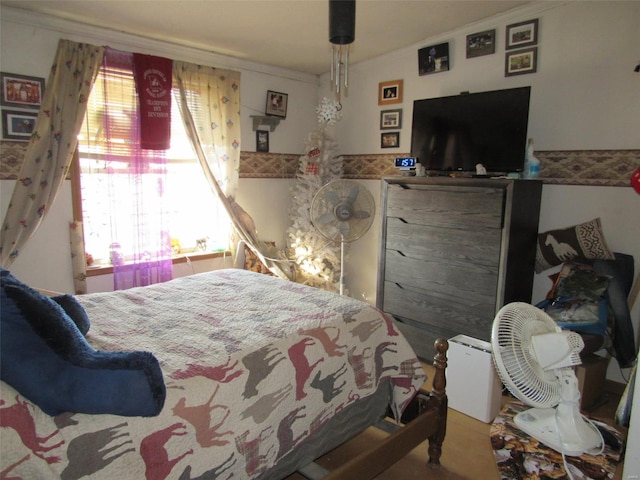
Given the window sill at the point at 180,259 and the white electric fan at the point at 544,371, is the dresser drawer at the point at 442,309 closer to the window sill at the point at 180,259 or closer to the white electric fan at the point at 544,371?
the white electric fan at the point at 544,371

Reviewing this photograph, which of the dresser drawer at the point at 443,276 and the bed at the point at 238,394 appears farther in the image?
the dresser drawer at the point at 443,276

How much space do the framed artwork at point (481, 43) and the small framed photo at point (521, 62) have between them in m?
0.15

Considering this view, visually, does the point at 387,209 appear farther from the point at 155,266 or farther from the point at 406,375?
the point at 155,266

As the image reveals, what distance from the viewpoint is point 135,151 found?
3.39 meters

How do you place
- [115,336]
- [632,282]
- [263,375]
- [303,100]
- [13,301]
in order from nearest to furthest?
1. [13,301]
2. [263,375]
3. [115,336]
4. [632,282]
5. [303,100]

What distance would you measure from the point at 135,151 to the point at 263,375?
2.54 m

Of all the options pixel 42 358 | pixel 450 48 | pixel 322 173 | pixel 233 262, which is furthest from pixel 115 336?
pixel 450 48

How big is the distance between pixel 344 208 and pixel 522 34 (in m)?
1.78

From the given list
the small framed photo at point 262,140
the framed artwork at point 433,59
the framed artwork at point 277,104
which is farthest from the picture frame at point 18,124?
the framed artwork at point 433,59

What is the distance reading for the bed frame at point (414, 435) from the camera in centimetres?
159

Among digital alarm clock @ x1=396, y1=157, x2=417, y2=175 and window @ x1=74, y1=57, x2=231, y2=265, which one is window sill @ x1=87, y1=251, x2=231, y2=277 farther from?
digital alarm clock @ x1=396, y1=157, x2=417, y2=175

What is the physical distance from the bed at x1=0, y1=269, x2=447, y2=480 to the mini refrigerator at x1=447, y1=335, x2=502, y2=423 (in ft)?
1.81

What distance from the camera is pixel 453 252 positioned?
293 cm

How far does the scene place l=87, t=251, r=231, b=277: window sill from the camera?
3348mm
